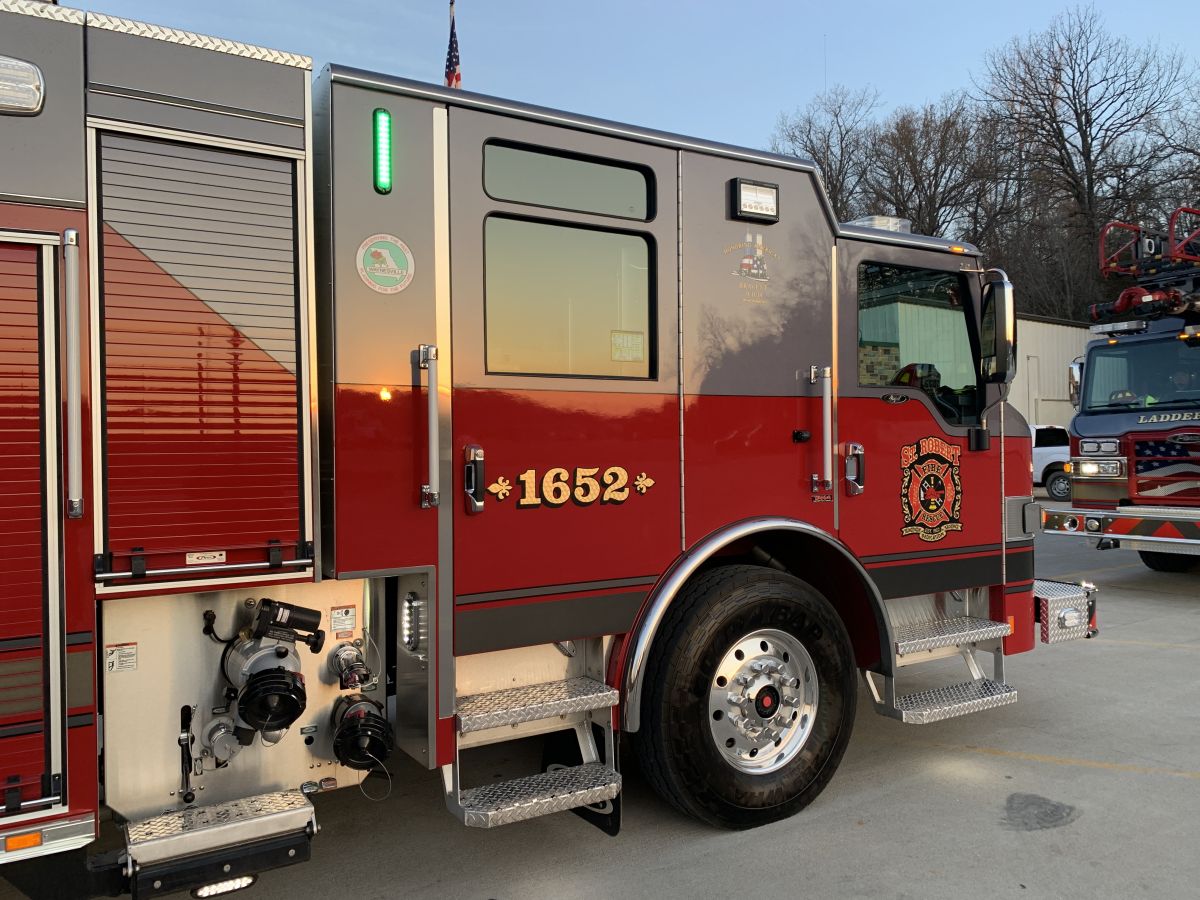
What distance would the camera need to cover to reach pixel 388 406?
3.24m

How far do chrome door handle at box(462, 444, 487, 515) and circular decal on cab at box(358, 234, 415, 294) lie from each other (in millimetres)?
621

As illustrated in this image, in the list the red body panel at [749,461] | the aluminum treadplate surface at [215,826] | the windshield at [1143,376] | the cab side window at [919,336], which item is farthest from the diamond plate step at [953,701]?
the windshield at [1143,376]

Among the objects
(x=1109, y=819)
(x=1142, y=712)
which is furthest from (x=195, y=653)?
(x=1142, y=712)

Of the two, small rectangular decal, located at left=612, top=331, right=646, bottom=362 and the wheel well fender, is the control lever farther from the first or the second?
small rectangular decal, located at left=612, top=331, right=646, bottom=362

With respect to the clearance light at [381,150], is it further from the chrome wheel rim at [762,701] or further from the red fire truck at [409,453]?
the chrome wheel rim at [762,701]

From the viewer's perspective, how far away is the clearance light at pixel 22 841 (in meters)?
2.62

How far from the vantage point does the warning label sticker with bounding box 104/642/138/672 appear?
2881 millimetres

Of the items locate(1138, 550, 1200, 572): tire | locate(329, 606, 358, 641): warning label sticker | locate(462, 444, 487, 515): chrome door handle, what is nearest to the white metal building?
locate(1138, 550, 1200, 572): tire

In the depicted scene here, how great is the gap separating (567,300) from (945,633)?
2625 millimetres

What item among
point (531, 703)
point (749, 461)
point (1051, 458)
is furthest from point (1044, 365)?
point (531, 703)

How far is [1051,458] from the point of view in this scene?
842 inches

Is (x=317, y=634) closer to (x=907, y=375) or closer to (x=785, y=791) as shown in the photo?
(x=785, y=791)

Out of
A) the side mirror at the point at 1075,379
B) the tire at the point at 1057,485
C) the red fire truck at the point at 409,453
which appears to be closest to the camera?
the red fire truck at the point at 409,453

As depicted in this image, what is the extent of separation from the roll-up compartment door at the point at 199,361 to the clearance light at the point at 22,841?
2.44ft
